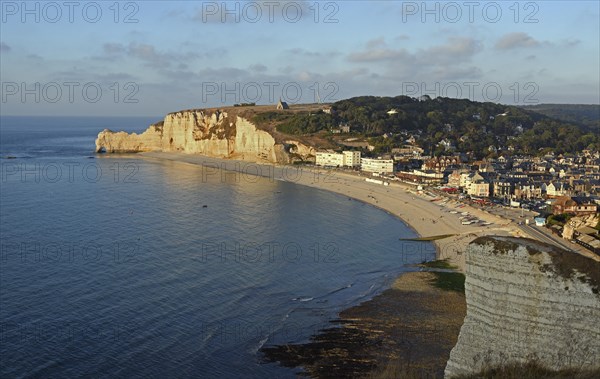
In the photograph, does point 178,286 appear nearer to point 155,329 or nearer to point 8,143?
point 155,329

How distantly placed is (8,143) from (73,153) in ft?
119

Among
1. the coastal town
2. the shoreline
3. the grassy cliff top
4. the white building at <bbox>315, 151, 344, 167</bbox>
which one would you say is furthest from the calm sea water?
the white building at <bbox>315, 151, 344, 167</bbox>

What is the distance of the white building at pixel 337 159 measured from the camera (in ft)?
280

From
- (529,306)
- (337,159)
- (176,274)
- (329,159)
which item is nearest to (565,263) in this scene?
(529,306)

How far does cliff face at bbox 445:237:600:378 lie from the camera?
12.6m

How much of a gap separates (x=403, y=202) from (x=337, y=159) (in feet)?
94.8

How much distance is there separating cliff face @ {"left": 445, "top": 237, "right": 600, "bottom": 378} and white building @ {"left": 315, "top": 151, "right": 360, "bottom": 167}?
2821 inches

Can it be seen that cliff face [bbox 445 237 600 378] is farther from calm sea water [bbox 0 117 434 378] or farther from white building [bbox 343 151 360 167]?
white building [bbox 343 151 360 167]

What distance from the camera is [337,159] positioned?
285 feet

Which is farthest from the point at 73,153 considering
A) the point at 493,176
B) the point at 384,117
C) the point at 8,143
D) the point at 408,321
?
the point at 408,321

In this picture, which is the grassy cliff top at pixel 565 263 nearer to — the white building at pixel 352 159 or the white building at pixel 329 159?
the white building at pixel 352 159

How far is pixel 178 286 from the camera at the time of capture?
30516mm

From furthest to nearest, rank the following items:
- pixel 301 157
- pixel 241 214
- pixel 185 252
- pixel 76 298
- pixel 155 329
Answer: pixel 301 157
pixel 241 214
pixel 185 252
pixel 76 298
pixel 155 329

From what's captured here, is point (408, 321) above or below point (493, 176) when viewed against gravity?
below
